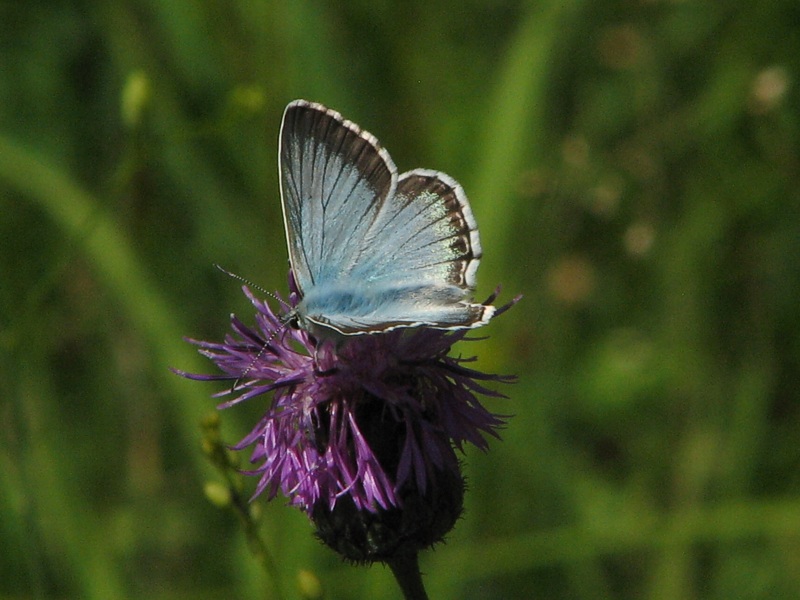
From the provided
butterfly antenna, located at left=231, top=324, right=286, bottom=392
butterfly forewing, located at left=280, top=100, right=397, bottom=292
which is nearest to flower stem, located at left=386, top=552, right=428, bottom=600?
butterfly antenna, located at left=231, top=324, right=286, bottom=392

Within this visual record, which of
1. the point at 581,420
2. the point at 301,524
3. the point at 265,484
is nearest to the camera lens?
the point at 265,484

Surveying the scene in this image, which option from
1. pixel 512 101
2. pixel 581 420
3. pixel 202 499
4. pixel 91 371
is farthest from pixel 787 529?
pixel 91 371

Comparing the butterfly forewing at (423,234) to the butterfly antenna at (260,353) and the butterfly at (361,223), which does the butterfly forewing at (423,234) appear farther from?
the butterfly antenna at (260,353)

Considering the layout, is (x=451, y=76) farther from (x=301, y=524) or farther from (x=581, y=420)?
(x=301, y=524)

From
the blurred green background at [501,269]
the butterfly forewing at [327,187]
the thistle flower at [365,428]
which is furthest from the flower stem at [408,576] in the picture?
the blurred green background at [501,269]

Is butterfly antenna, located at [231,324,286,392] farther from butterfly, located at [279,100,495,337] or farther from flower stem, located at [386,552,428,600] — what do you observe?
flower stem, located at [386,552,428,600]

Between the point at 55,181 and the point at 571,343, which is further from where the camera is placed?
the point at 571,343
